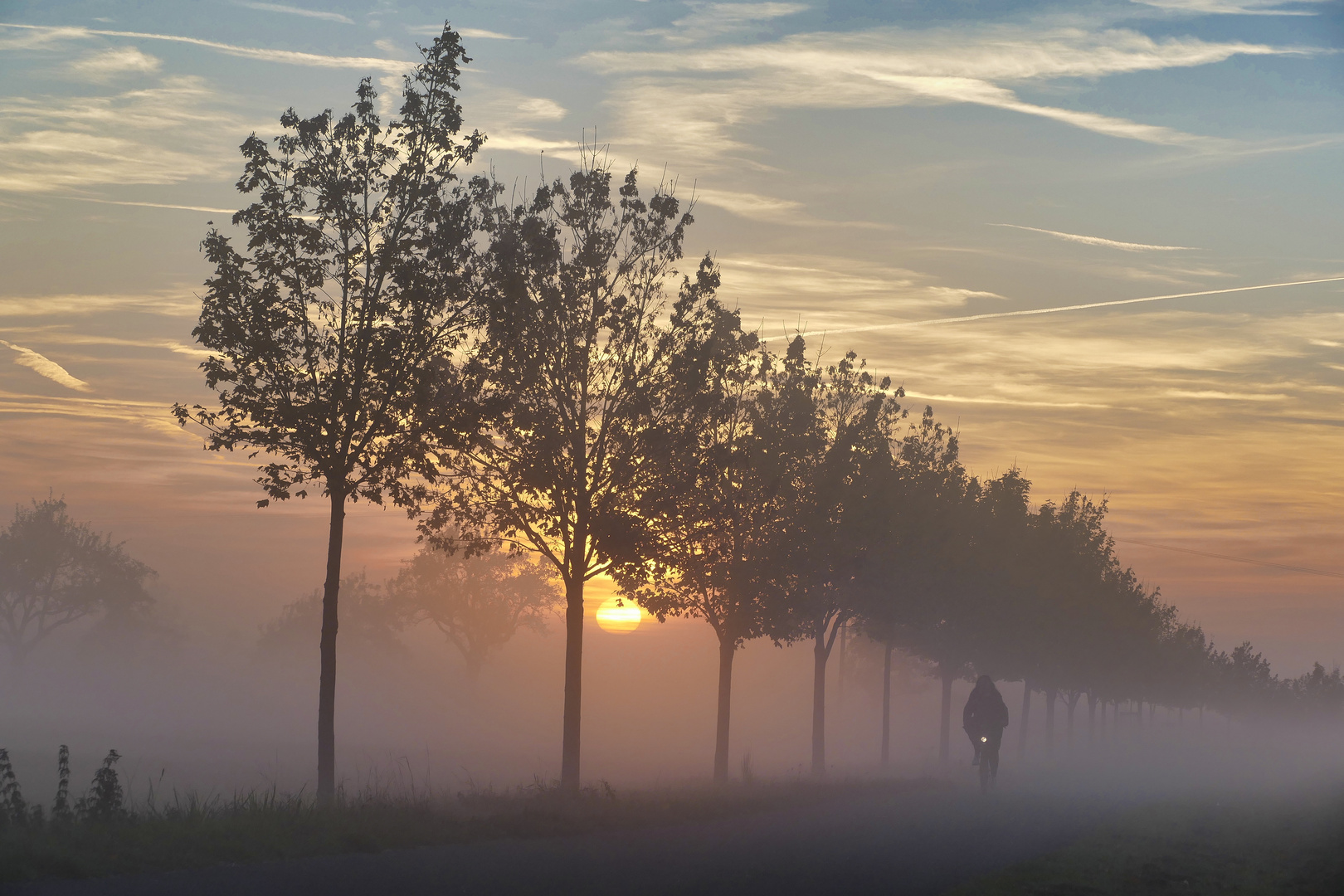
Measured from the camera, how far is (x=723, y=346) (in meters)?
23.0

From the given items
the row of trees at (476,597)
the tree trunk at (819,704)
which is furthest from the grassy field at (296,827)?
the row of trees at (476,597)

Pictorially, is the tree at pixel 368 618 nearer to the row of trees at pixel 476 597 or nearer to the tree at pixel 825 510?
the row of trees at pixel 476 597

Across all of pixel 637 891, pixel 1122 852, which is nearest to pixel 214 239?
pixel 637 891

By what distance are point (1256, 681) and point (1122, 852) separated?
151367 millimetres

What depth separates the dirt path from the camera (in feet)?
30.8

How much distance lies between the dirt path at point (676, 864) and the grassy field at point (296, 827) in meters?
0.41

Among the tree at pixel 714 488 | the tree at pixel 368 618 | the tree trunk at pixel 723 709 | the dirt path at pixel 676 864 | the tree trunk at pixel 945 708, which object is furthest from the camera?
the tree at pixel 368 618

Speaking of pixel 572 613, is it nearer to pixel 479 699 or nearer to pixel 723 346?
pixel 723 346

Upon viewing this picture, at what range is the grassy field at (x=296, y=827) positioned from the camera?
32.1ft

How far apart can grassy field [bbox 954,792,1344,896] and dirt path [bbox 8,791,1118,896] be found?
1.87 ft

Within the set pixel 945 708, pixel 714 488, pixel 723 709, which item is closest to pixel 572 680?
pixel 714 488

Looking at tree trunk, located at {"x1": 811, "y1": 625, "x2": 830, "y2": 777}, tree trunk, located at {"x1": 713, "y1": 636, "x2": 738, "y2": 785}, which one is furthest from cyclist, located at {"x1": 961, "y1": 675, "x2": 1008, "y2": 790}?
tree trunk, located at {"x1": 811, "y1": 625, "x2": 830, "y2": 777}

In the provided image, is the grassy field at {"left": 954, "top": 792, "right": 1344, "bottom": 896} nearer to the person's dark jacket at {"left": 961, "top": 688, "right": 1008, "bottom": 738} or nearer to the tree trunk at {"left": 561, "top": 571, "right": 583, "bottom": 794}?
the person's dark jacket at {"left": 961, "top": 688, "right": 1008, "bottom": 738}

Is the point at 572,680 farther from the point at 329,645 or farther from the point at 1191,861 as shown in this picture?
the point at 1191,861
